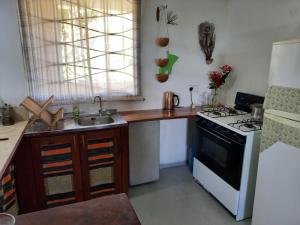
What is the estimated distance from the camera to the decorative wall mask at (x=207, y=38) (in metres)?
3.03

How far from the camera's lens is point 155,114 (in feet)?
8.96

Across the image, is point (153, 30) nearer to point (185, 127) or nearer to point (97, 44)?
point (97, 44)

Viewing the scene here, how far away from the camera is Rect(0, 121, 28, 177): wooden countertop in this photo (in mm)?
1501

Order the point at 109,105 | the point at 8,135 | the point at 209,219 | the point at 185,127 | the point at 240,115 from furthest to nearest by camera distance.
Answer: the point at 185,127 → the point at 109,105 → the point at 240,115 → the point at 209,219 → the point at 8,135

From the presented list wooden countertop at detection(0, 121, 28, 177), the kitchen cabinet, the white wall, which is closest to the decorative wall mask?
the white wall

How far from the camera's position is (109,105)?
2797mm

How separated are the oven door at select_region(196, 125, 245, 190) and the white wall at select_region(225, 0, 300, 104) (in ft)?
2.75

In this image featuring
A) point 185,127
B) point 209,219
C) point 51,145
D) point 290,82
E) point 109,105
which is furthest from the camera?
point 185,127

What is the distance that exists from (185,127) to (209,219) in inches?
52.9

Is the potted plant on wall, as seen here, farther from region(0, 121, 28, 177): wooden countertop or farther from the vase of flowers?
region(0, 121, 28, 177): wooden countertop

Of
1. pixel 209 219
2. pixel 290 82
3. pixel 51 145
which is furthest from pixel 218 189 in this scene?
pixel 51 145

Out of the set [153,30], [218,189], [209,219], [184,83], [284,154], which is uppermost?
[153,30]

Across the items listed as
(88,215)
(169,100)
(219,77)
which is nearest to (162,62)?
(169,100)

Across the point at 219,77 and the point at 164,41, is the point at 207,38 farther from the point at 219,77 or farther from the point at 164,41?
the point at 164,41
